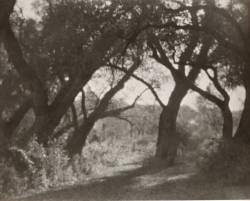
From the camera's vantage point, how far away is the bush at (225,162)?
16.1 metres

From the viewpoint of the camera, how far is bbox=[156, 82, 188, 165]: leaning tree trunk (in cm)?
2698

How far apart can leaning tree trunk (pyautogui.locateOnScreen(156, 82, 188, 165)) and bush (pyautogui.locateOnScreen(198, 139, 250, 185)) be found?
8274 millimetres

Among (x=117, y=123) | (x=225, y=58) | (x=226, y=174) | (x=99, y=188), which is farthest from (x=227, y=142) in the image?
(x=117, y=123)

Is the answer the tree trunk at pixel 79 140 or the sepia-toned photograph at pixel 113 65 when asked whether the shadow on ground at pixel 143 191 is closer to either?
the sepia-toned photograph at pixel 113 65

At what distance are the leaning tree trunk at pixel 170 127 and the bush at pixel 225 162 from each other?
27.1 feet

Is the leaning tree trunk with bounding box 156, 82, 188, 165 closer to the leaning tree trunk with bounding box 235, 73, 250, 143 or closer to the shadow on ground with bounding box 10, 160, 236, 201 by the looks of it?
the leaning tree trunk with bounding box 235, 73, 250, 143

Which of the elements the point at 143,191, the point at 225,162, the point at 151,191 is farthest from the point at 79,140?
the point at 151,191

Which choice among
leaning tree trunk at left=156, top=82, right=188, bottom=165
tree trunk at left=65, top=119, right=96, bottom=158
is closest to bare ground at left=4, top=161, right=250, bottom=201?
tree trunk at left=65, top=119, right=96, bottom=158

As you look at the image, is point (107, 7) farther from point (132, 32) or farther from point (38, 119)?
point (38, 119)

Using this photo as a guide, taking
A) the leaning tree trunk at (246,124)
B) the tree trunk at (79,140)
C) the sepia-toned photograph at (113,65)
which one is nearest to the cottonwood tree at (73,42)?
the sepia-toned photograph at (113,65)

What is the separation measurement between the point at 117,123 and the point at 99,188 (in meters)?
73.1

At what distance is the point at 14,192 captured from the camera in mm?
16000

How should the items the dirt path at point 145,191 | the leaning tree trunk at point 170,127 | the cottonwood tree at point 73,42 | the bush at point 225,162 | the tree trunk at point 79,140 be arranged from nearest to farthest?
1. the dirt path at point 145,191
2. the bush at point 225,162
3. the cottonwood tree at point 73,42
4. the tree trunk at point 79,140
5. the leaning tree trunk at point 170,127

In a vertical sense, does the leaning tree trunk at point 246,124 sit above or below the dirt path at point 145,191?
above
